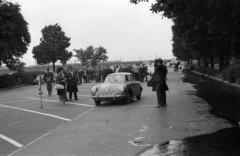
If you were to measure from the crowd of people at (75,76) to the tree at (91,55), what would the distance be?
50.8 metres

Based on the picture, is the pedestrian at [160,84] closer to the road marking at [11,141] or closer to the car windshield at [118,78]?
the car windshield at [118,78]

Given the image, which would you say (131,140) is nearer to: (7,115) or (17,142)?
(17,142)

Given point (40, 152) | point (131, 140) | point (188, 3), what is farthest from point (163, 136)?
Answer: point (188, 3)

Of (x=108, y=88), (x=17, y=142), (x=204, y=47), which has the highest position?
(x=204, y=47)

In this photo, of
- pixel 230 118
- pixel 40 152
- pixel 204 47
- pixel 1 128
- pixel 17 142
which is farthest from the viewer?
pixel 204 47

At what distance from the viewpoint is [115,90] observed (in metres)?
14.4

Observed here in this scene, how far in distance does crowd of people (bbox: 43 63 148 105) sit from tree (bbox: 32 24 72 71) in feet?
163

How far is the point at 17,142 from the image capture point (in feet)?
26.7

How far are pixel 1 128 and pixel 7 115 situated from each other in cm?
305

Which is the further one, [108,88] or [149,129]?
[108,88]

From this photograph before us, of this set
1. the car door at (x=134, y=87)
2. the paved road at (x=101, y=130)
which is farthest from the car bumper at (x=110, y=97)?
the paved road at (x=101, y=130)

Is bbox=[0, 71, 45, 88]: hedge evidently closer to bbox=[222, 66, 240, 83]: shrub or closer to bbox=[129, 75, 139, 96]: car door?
bbox=[222, 66, 240, 83]: shrub

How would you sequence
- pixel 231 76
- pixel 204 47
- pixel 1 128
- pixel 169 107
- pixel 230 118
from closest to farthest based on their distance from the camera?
pixel 230 118 → pixel 1 128 → pixel 169 107 → pixel 231 76 → pixel 204 47

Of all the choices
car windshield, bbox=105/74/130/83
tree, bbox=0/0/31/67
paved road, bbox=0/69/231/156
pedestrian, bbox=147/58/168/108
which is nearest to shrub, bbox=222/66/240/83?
car windshield, bbox=105/74/130/83
